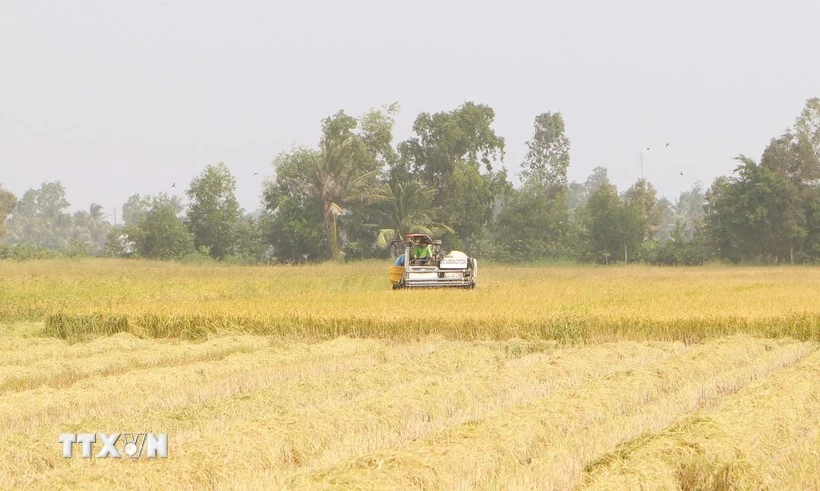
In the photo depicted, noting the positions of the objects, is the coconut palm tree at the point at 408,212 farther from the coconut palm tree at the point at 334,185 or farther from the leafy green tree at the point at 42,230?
the leafy green tree at the point at 42,230

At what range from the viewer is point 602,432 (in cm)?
801

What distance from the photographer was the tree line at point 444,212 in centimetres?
5462

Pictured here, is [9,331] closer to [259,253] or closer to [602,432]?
[602,432]

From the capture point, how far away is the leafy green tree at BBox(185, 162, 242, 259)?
192ft

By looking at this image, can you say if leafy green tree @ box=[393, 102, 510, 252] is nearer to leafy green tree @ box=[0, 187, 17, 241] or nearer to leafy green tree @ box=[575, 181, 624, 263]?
leafy green tree @ box=[575, 181, 624, 263]

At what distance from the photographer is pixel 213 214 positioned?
58.7 metres

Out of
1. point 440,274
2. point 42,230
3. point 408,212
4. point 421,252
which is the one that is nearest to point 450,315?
point 440,274

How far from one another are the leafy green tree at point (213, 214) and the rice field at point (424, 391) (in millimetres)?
35544

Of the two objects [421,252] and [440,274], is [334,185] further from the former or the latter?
[440,274]

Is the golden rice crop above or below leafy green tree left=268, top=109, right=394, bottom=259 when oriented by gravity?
below

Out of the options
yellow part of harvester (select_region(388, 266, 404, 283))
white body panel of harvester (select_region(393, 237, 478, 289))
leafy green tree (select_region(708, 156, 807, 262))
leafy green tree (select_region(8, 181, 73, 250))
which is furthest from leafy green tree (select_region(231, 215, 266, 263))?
leafy green tree (select_region(8, 181, 73, 250))

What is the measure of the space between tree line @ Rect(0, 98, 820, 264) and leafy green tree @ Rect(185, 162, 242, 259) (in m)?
0.07

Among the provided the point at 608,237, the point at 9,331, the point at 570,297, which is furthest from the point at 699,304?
the point at 608,237

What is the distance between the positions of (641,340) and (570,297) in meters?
6.34
